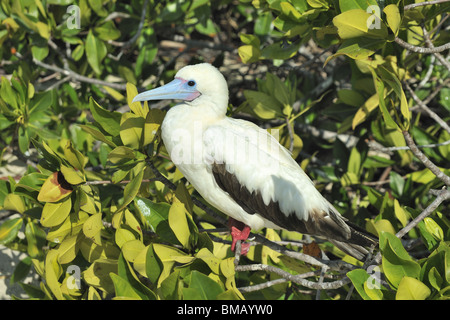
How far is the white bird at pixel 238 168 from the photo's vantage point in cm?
262

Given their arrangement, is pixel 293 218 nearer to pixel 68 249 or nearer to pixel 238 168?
pixel 238 168

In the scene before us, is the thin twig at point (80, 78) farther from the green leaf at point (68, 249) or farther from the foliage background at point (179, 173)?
the green leaf at point (68, 249)

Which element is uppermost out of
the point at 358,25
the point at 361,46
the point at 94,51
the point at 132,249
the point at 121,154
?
the point at 358,25

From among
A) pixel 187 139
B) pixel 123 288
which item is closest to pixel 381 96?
pixel 187 139

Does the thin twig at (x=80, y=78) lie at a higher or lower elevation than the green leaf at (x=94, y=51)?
lower

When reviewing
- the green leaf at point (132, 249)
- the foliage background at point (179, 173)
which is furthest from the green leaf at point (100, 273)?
the green leaf at point (132, 249)

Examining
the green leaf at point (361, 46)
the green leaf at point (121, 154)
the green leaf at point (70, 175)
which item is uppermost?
the green leaf at point (361, 46)

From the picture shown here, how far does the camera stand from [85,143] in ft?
11.6

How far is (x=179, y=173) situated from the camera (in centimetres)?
297

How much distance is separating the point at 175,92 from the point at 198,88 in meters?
0.13

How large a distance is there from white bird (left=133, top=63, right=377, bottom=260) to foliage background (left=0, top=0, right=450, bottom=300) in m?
0.14

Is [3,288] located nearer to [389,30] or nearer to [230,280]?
[230,280]

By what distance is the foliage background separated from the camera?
7.47ft

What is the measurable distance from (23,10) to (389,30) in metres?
2.49
